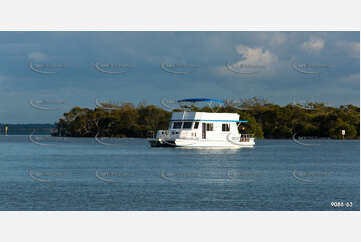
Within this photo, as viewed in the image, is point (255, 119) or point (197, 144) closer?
point (197, 144)

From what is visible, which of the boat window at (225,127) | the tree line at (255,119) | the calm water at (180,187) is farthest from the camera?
the tree line at (255,119)

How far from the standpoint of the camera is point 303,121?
283ft

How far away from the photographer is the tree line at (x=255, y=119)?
84.6 metres

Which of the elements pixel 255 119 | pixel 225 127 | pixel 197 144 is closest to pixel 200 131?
pixel 197 144

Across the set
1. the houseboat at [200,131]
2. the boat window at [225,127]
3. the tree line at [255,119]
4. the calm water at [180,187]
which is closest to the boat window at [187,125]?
the houseboat at [200,131]

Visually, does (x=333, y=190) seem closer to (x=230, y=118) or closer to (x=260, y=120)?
(x=230, y=118)

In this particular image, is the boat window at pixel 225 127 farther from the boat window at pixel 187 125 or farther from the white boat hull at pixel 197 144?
the boat window at pixel 187 125

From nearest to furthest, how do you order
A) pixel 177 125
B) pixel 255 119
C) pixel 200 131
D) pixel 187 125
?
pixel 187 125
pixel 200 131
pixel 177 125
pixel 255 119

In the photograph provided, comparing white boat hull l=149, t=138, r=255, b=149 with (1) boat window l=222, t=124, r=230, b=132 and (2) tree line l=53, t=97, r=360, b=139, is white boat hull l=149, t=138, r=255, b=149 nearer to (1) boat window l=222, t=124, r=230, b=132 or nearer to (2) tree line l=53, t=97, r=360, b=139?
(1) boat window l=222, t=124, r=230, b=132

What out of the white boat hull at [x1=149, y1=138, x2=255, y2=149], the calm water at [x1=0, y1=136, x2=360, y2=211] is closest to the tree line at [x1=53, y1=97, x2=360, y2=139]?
the white boat hull at [x1=149, y1=138, x2=255, y2=149]

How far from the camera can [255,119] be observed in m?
86.4

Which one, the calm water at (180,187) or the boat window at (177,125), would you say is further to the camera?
the boat window at (177,125)

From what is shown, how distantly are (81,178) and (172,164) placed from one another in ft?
30.6

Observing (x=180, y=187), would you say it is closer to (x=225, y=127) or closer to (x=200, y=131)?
(x=200, y=131)
